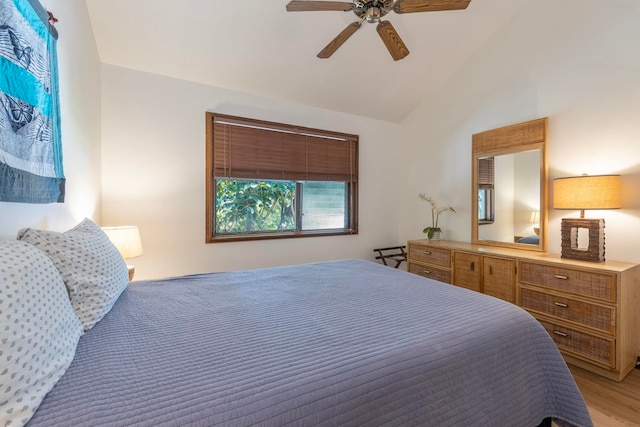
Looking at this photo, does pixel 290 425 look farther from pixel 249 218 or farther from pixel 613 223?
pixel 613 223

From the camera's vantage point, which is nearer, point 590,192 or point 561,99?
point 590,192

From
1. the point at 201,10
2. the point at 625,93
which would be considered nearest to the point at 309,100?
the point at 201,10

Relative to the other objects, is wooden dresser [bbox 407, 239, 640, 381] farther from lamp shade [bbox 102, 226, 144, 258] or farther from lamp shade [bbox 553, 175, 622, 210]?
lamp shade [bbox 102, 226, 144, 258]

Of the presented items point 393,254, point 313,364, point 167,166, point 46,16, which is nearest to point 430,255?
point 393,254

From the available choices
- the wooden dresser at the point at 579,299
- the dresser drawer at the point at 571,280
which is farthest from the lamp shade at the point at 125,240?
the dresser drawer at the point at 571,280

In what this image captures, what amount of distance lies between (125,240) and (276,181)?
5.13 feet

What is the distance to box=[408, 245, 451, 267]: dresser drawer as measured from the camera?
3006 mm

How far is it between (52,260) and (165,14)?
6.69 feet

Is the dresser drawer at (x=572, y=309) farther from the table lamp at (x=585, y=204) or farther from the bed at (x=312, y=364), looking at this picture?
the bed at (x=312, y=364)

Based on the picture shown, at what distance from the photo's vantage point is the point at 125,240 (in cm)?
204

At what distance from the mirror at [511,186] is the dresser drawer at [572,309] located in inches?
21.2

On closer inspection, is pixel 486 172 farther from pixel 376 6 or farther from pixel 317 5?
pixel 317 5

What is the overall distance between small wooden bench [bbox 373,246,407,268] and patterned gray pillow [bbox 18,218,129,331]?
3.02 m

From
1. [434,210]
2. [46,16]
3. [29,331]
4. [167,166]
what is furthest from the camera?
[434,210]
